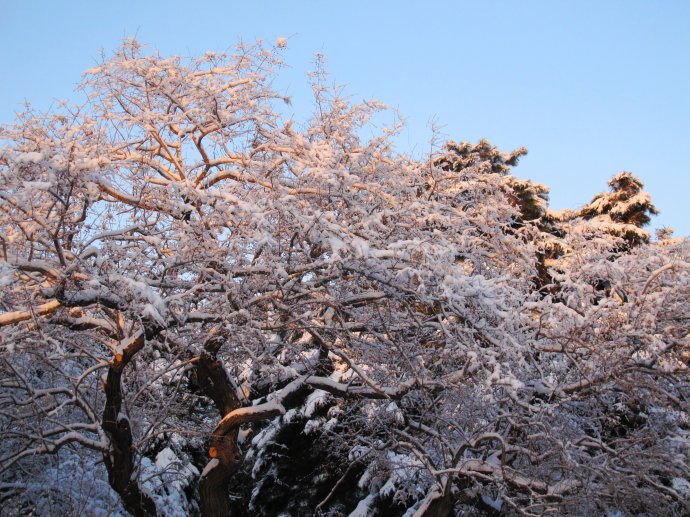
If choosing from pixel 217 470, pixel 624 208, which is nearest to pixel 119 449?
pixel 217 470

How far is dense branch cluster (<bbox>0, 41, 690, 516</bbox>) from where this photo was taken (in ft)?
18.5

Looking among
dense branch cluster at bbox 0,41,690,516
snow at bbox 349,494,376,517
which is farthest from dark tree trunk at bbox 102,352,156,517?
snow at bbox 349,494,376,517

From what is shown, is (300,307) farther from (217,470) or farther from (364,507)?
(364,507)

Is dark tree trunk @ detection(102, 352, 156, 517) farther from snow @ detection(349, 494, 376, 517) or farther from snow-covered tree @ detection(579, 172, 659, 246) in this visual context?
snow-covered tree @ detection(579, 172, 659, 246)

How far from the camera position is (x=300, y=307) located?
22.7ft

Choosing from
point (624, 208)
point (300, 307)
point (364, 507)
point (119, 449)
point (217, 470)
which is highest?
point (624, 208)

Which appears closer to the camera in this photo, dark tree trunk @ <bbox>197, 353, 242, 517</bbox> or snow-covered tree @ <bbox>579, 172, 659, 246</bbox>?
dark tree trunk @ <bbox>197, 353, 242, 517</bbox>

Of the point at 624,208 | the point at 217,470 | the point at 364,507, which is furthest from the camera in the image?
the point at 624,208

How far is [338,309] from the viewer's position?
6773 millimetres

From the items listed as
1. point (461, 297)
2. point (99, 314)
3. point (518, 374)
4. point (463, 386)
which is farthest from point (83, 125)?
point (518, 374)

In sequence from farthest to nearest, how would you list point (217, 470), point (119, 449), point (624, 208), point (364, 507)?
1. point (624, 208)
2. point (364, 507)
3. point (217, 470)
4. point (119, 449)

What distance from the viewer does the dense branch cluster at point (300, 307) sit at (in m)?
5.65

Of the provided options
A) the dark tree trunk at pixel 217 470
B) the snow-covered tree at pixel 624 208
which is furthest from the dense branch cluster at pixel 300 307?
the snow-covered tree at pixel 624 208

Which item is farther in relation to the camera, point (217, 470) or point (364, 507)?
point (364, 507)
